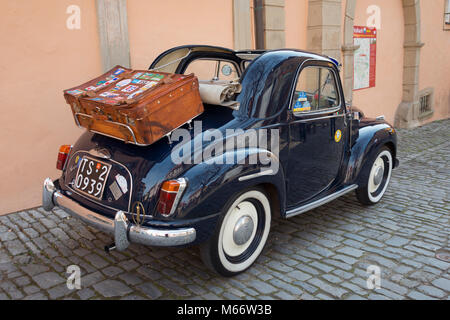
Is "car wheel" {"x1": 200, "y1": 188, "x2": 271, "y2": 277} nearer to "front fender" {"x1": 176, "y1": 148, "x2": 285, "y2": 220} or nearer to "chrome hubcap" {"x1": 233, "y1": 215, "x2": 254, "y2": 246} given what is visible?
"chrome hubcap" {"x1": 233, "y1": 215, "x2": 254, "y2": 246}

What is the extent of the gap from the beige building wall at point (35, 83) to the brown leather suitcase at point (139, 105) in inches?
67.1

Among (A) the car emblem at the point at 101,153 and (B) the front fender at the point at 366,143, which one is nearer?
(A) the car emblem at the point at 101,153

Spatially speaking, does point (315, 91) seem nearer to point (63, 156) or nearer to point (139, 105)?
point (139, 105)

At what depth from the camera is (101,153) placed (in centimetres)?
331

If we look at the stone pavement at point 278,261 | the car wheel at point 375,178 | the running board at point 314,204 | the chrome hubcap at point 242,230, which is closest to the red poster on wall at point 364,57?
the car wheel at point 375,178

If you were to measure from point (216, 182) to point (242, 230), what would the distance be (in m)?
0.56

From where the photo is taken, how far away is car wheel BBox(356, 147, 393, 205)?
14.7 ft

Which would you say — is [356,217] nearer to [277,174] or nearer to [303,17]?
[277,174]

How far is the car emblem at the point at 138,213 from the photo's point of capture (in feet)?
9.42

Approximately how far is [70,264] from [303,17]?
6.70 meters

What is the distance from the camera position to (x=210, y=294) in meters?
3.08

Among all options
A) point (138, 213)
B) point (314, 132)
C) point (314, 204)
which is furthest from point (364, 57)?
point (138, 213)

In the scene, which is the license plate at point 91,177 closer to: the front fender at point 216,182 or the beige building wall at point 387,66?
the front fender at point 216,182
